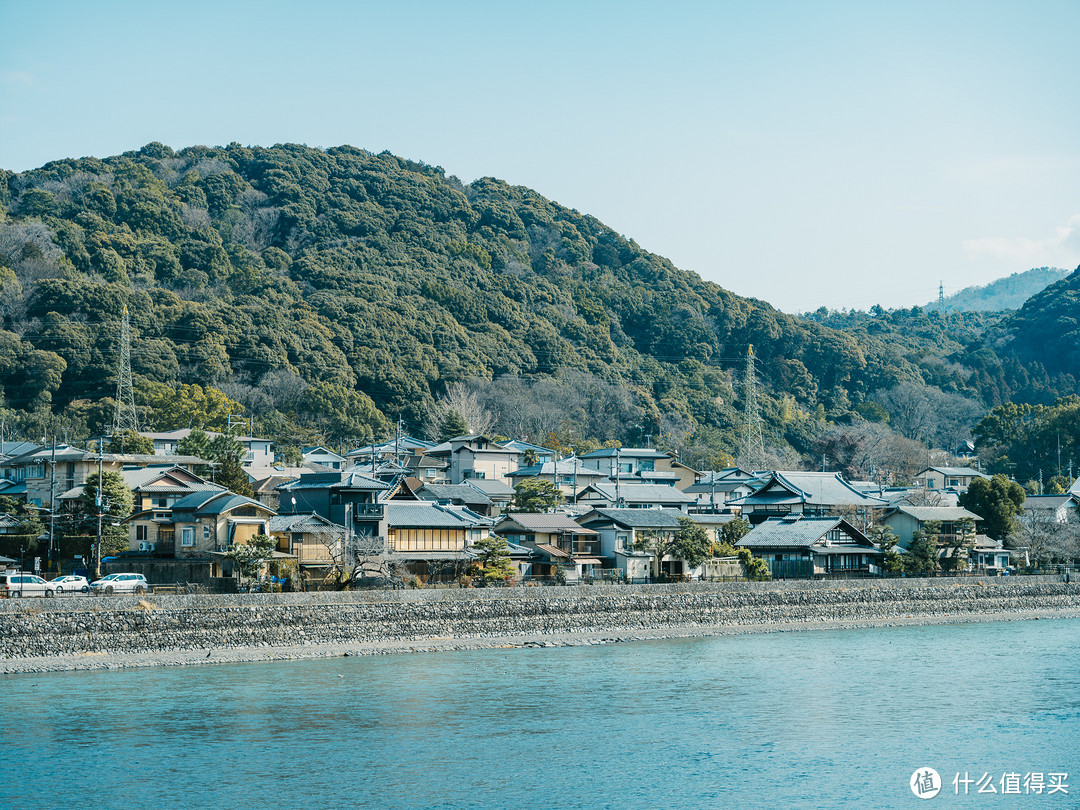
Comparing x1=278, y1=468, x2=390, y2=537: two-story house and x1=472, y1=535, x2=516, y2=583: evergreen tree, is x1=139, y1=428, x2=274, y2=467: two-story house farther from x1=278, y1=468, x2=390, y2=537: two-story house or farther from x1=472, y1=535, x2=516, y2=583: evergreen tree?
x1=472, y1=535, x2=516, y2=583: evergreen tree

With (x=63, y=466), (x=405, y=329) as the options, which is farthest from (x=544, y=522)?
(x=405, y=329)

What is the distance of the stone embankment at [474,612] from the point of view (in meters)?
25.9

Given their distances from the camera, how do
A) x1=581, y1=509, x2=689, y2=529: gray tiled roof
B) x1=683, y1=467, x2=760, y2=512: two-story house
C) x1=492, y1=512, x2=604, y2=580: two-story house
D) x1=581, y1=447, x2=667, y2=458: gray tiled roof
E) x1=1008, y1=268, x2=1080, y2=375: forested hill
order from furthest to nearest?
x1=1008, y1=268, x2=1080, y2=375: forested hill < x1=581, y1=447, x2=667, y2=458: gray tiled roof < x1=683, y1=467, x2=760, y2=512: two-story house < x1=581, y1=509, x2=689, y2=529: gray tiled roof < x1=492, y1=512, x2=604, y2=580: two-story house

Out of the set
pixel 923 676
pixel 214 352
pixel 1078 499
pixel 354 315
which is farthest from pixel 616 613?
pixel 354 315

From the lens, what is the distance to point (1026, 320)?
403 ft

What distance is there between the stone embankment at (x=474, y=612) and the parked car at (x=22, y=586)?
1.63 m

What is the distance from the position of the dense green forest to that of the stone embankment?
3294 centimetres

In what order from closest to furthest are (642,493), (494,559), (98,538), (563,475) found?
1. (98,538)
2. (494,559)
3. (642,493)
4. (563,475)

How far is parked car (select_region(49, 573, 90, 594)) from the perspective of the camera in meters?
29.1

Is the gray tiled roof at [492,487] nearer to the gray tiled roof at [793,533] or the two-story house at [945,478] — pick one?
the gray tiled roof at [793,533]

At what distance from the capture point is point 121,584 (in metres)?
30.2

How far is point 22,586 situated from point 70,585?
5.75ft

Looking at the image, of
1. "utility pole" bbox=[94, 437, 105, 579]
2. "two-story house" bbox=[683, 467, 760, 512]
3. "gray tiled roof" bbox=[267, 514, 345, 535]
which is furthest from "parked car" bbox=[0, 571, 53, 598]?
"two-story house" bbox=[683, 467, 760, 512]

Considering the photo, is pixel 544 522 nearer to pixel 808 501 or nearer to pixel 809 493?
pixel 808 501
